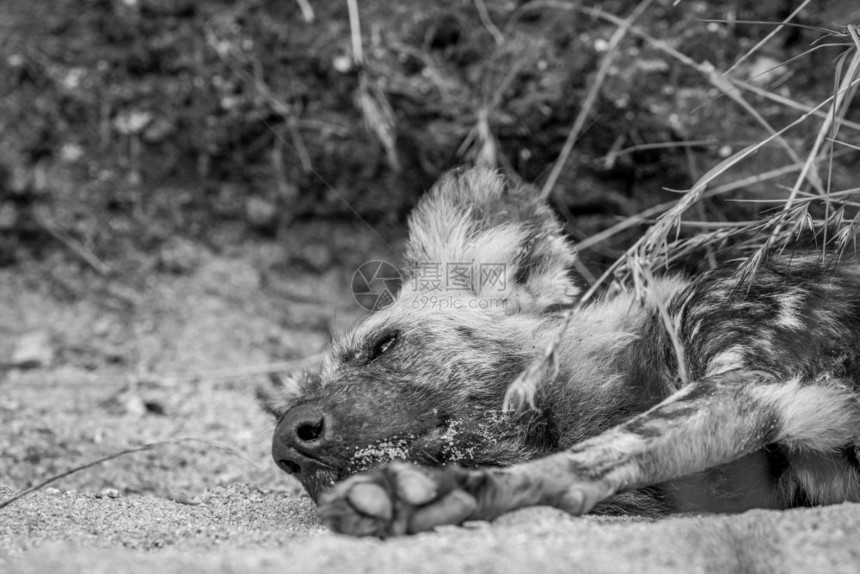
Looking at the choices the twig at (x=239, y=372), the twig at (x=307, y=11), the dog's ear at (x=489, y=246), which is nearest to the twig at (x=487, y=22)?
the twig at (x=307, y=11)

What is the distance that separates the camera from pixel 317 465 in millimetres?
2564

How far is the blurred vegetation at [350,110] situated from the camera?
3949 mm

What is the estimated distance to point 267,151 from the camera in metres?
4.42

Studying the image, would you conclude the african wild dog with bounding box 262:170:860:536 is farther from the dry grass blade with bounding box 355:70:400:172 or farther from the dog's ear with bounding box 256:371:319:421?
the dry grass blade with bounding box 355:70:400:172

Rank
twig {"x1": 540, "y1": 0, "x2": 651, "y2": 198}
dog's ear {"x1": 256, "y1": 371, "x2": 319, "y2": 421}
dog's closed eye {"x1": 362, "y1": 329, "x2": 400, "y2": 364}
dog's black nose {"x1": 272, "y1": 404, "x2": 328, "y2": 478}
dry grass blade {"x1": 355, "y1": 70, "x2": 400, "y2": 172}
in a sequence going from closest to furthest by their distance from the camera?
dog's black nose {"x1": 272, "y1": 404, "x2": 328, "y2": 478}
dog's closed eye {"x1": 362, "y1": 329, "x2": 400, "y2": 364}
dog's ear {"x1": 256, "y1": 371, "x2": 319, "y2": 421}
twig {"x1": 540, "y1": 0, "x2": 651, "y2": 198}
dry grass blade {"x1": 355, "y1": 70, "x2": 400, "y2": 172}

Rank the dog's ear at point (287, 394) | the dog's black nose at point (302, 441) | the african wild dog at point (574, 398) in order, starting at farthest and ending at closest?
the dog's ear at point (287, 394)
the dog's black nose at point (302, 441)
the african wild dog at point (574, 398)

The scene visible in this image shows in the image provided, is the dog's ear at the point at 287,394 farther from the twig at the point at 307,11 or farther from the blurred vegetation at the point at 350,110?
the twig at the point at 307,11

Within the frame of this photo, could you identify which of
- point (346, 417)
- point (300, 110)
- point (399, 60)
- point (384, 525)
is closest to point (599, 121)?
point (399, 60)

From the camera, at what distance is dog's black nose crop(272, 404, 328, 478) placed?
8.42 feet

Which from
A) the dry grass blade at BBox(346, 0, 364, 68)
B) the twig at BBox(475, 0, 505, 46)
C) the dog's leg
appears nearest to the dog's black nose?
the dog's leg

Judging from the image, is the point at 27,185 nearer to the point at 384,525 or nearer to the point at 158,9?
the point at 158,9

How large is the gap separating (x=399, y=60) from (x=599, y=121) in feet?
3.15

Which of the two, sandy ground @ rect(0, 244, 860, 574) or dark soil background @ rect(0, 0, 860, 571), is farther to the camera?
dark soil background @ rect(0, 0, 860, 571)

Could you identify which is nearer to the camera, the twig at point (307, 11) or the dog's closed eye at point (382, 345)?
the dog's closed eye at point (382, 345)
